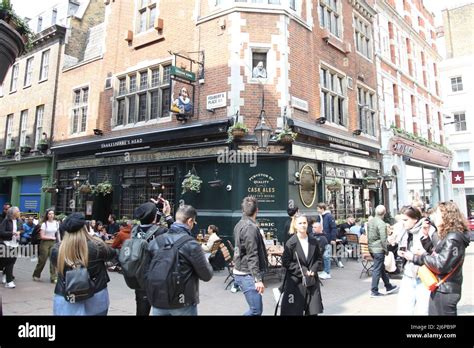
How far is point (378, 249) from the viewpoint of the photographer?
726 cm

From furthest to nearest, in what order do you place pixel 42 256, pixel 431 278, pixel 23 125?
pixel 23 125 → pixel 42 256 → pixel 431 278

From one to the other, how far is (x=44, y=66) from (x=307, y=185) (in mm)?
16441

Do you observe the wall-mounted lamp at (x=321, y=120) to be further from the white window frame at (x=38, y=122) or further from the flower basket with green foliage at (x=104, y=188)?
the white window frame at (x=38, y=122)

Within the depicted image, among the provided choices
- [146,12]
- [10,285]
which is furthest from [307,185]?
[146,12]

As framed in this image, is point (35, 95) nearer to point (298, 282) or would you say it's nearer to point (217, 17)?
point (217, 17)

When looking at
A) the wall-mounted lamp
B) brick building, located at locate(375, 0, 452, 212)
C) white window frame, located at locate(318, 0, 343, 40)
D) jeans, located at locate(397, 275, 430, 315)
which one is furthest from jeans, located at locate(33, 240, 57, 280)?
brick building, located at locate(375, 0, 452, 212)

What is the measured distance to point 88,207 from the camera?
49.4 feet

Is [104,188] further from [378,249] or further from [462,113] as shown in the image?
[462,113]

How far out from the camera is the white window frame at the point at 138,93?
527 inches

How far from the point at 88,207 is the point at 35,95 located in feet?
28.6

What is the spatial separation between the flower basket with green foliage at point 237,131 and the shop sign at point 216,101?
3.85 feet

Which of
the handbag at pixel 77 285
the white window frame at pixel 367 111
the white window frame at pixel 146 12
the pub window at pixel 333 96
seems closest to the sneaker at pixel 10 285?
the handbag at pixel 77 285
